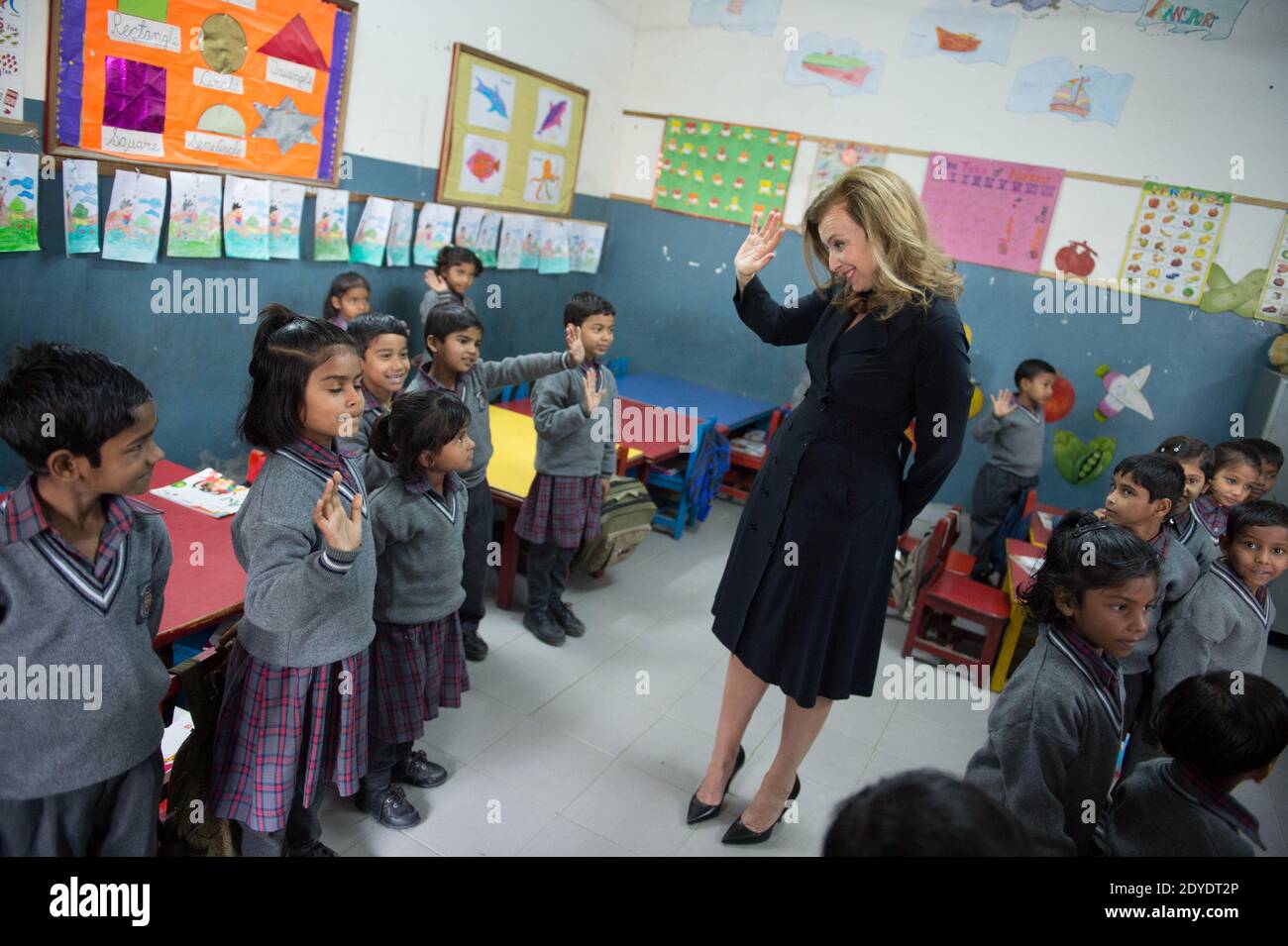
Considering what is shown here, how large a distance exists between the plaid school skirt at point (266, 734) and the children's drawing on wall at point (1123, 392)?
504 centimetres

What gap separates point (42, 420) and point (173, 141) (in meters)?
2.53

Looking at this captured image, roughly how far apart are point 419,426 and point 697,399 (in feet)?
12.7

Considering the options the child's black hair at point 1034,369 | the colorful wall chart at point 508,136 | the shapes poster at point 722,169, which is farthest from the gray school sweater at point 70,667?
the shapes poster at point 722,169

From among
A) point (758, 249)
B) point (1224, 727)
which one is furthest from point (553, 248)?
point (1224, 727)

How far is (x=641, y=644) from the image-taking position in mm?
3557

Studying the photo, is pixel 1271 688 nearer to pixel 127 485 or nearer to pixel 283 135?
pixel 127 485

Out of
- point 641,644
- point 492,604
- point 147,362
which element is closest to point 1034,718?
point 641,644

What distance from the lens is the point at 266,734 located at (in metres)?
1.70

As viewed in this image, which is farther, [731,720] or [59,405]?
[731,720]

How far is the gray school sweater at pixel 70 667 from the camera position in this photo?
1322mm

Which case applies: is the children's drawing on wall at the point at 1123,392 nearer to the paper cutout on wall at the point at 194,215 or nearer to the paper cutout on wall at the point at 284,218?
the paper cutout on wall at the point at 284,218

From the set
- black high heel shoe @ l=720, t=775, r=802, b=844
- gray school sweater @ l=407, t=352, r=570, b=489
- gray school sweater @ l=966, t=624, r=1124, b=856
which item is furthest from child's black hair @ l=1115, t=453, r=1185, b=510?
gray school sweater @ l=407, t=352, r=570, b=489

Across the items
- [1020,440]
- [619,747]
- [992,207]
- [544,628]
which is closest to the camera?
[619,747]

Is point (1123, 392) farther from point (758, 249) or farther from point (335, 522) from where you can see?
point (335, 522)
